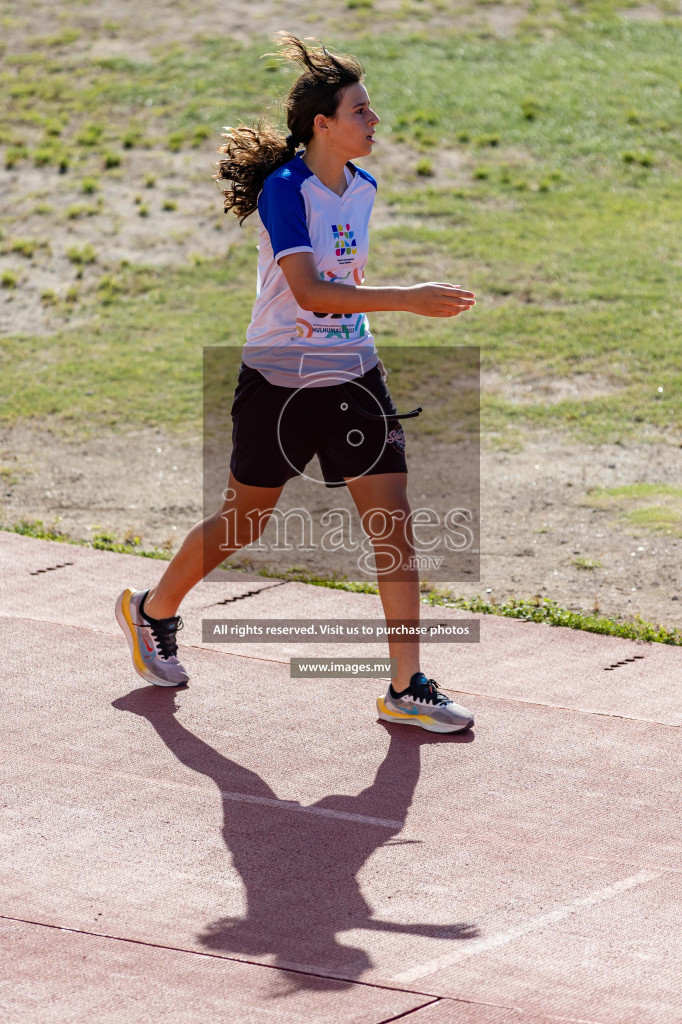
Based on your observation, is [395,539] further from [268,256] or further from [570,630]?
[570,630]

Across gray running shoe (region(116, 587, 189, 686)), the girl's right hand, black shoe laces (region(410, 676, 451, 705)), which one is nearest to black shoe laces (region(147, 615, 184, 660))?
gray running shoe (region(116, 587, 189, 686))

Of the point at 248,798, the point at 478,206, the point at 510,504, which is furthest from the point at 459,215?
the point at 248,798

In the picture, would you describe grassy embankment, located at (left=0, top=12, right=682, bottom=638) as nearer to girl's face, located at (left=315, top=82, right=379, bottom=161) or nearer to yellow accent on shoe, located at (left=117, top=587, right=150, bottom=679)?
girl's face, located at (left=315, top=82, right=379, bottom=161)

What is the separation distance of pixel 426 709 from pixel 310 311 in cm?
140

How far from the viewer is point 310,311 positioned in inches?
187

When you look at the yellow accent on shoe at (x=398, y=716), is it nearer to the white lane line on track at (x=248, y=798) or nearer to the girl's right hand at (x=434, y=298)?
the white lane line on track at (x=248, y=798)

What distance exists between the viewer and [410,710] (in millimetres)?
4910

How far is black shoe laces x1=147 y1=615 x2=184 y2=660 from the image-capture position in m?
5.21

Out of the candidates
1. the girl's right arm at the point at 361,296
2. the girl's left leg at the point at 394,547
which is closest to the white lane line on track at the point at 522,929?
the girl's left leg at the point at 394,547

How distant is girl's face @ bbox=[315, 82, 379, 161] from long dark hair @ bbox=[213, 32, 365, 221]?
1.0 inches

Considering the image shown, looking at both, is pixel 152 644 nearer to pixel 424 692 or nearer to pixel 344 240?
pixel 424 692

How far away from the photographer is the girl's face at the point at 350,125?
472 centimetres

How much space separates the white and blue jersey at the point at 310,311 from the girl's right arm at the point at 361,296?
0.10m

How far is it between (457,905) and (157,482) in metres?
5.09
